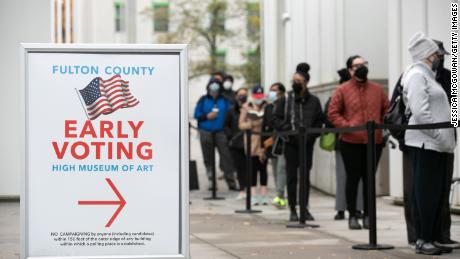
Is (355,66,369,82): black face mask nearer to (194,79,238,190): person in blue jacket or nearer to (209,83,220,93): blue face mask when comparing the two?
(194,79,238,190): person in blue jacket

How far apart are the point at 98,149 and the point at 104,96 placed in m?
0.31

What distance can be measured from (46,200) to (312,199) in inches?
450

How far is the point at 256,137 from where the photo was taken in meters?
16.5

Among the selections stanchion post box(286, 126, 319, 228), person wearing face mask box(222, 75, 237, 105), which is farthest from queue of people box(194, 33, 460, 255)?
person wearing face mask box(222, 75, 237, 105)

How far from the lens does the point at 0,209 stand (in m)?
14.0

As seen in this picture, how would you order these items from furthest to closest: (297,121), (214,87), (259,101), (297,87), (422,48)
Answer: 1. (214,87)
2. (259,101)
3. (297,121)
4. (297,87)
5. (422,48)

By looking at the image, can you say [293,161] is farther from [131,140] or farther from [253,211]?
[131,140]

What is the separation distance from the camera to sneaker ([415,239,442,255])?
29.1ft

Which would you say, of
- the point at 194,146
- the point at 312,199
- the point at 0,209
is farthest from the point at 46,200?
the point at 194,146

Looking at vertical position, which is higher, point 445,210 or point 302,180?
point 302,180

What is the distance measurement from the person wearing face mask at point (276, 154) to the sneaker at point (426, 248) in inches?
203

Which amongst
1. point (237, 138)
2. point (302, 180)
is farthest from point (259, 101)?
point (302, 180)

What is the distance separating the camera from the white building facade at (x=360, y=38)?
47.2 feet

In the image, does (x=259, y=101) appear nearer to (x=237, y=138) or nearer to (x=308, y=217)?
(x=237, y=138)
